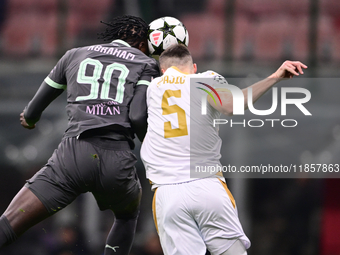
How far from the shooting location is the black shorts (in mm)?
2164

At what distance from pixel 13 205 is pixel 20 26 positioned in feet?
14.0

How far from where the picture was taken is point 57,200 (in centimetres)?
216

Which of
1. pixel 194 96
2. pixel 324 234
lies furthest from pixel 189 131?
pixel 324 234

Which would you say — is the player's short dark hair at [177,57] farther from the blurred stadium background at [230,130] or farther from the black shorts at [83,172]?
the blurred stadium background at [230,130]

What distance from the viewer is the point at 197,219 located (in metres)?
1.93

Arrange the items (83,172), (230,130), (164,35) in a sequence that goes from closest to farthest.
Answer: (83,172), (164,35), (230,130)

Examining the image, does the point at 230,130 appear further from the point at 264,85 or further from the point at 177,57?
the point at 264,85

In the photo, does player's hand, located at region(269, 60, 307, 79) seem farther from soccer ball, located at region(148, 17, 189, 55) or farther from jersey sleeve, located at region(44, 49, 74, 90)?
jersey sleeve, located at region(44, 49, 74, 90)

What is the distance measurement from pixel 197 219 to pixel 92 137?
0.74 metres

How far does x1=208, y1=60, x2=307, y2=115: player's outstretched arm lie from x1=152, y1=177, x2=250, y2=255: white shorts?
368mm

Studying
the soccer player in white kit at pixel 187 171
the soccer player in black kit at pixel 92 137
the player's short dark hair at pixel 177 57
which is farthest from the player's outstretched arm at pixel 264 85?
the soccer player in black kit at pixel 92 137

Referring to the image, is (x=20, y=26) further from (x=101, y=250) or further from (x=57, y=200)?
(x=57, y=200)

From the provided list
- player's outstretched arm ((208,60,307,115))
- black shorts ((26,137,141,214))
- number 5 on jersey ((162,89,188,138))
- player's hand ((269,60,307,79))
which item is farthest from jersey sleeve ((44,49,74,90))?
player's hand ((269,60,307,79))

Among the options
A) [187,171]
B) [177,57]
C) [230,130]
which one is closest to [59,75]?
[177,57]
